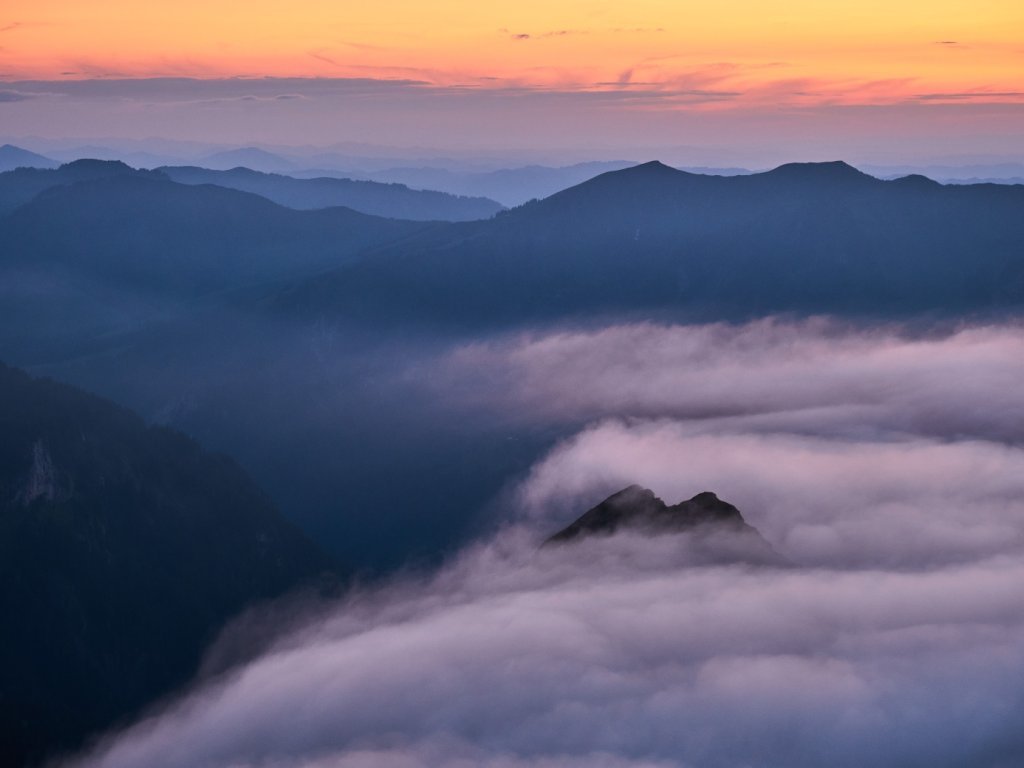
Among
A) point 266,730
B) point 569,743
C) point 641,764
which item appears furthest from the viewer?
point 266,730

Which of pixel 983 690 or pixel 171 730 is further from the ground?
pixel 983 690

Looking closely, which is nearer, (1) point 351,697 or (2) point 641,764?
(2) point 641,764

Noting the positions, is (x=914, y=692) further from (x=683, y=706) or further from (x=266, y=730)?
(x=266, y=730)

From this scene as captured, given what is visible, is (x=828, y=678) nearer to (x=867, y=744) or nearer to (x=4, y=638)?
(x=867, y=744)

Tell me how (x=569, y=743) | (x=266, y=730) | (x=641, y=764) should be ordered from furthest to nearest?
(x=266, y=730) → (x=569, y=743) → (x=641, y=764)

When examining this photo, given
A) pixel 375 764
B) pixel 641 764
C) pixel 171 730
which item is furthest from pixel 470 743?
pixel 171 730

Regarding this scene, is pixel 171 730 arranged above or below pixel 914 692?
below

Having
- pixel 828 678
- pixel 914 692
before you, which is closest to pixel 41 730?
pixel 828 678

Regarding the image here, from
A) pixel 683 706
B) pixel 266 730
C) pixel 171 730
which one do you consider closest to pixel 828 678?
pixel 683 706

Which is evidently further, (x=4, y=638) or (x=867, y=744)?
(x=4, y=638)
